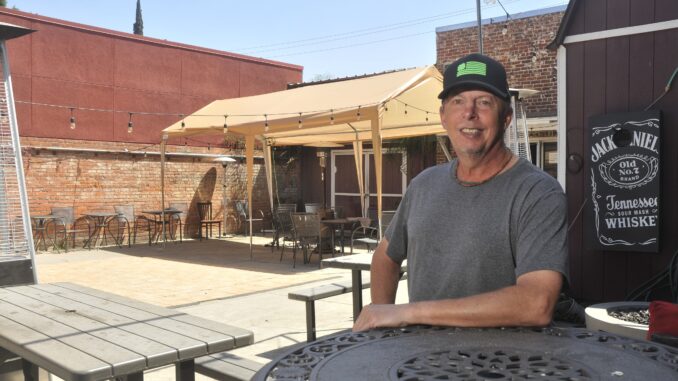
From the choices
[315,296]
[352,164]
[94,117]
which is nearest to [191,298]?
[315,296]

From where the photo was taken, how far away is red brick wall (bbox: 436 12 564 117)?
10672mm

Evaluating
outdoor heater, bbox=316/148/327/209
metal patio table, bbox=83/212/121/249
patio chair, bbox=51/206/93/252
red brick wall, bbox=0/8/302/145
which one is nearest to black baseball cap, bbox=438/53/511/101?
red brick wall, bbox=0/8/302/145

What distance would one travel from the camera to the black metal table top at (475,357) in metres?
1.16

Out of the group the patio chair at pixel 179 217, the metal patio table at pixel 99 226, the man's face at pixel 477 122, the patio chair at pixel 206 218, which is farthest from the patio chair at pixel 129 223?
the man's face at pixel 477 122

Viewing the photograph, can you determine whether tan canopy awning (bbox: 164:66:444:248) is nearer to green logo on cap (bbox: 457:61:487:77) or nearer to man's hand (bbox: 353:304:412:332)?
green logo on cap (bbox: 457:61:487:77)

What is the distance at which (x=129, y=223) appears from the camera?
13234 mm

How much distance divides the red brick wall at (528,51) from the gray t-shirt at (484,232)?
939 cm

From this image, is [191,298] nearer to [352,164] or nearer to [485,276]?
[485,276]

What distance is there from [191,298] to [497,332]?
19.3ft

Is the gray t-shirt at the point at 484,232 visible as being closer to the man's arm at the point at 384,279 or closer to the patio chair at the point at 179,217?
the man's arm at the point at 384,279

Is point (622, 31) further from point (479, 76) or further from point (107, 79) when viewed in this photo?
point (107, 79)

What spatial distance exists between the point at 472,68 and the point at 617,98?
3.29 meters

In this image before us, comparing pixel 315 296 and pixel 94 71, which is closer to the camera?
pixel 315 296

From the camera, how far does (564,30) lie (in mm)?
4598
